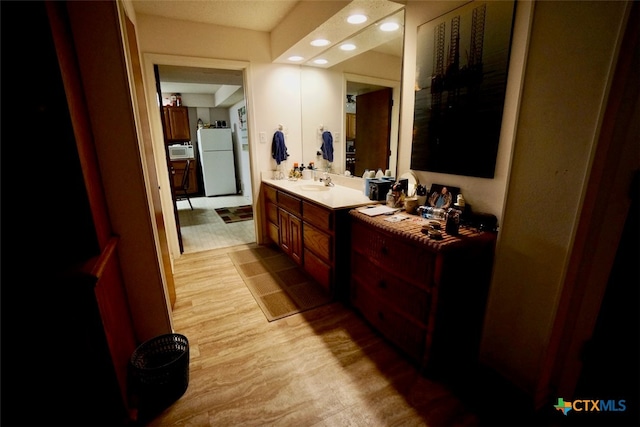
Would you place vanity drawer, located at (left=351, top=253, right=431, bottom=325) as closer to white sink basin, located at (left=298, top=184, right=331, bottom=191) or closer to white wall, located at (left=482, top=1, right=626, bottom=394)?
white wall, located at (left=482, top=1, right=626, bottom=394)

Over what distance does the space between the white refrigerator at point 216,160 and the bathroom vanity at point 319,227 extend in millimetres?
3811

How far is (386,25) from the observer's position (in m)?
2.14

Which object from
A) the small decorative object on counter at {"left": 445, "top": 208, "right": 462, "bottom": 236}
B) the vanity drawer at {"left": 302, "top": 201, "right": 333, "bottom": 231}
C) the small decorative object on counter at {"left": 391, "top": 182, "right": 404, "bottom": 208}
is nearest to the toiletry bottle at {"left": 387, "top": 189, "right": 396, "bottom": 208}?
the small decorative object on counter at {"left": 391, "top": 182, "right": 404, "bottom": 208}

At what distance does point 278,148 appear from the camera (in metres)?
3.37

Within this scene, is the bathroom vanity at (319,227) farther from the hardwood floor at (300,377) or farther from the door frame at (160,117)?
the door frame at (160,117)

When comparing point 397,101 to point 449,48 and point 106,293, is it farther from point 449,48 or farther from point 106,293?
point 106,293

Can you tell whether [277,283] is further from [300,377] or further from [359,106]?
[359,106]

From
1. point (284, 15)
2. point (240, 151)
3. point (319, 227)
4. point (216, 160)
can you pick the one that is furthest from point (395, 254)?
point (216, 160)

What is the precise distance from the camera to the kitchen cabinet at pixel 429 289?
1423 millimetres

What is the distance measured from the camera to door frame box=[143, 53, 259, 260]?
2.77 meters

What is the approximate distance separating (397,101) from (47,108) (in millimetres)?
1973

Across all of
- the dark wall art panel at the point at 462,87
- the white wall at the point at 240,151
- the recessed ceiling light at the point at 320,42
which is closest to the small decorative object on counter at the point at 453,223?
the dark wall art panel at the point at 462,87

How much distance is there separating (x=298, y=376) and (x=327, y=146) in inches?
93.6

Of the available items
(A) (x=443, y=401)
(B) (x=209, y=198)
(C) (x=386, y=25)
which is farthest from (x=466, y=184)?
(B) (x=209, y=198)
